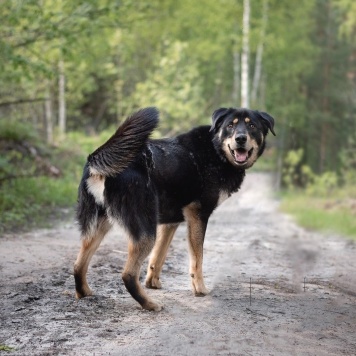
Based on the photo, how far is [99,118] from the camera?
2550cm

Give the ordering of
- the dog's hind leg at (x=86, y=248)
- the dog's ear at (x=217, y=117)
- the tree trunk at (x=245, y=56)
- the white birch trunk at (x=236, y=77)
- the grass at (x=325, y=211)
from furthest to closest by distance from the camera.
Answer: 1. the white birch trunk at (x=236, y=77)
2. the tree trunk at (x=245, y=56)
3. the grass at (x=325, y=211)
4. the dog's ear at (x=217, y=117)
5. the dog's hind leg at (x=86, y=248)

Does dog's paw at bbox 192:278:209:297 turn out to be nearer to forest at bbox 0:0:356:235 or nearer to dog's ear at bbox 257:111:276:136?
dog's ear at bbox 257:111:276:136

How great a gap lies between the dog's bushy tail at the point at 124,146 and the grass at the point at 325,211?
6.36 m

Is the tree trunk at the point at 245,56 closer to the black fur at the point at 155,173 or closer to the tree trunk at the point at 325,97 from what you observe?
the tree trunk at the point at 325,97

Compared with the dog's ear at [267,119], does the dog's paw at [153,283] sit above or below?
below

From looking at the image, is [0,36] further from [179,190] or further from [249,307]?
[249,307]

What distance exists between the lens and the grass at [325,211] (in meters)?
11.1

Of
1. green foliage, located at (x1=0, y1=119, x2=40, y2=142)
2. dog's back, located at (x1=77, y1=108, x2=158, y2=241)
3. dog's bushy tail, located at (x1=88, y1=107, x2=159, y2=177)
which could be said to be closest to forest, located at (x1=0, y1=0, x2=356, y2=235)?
green foliage, located at (x1=0, y1=119, x2=40, y2=142)

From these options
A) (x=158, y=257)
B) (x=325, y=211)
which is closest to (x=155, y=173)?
(x=158, y=257)

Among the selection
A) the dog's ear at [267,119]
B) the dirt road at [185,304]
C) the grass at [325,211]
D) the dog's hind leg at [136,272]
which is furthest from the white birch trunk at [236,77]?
the dog's hind leg at [136,272]

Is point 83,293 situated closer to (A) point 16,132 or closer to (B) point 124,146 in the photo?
(B) point 124,146

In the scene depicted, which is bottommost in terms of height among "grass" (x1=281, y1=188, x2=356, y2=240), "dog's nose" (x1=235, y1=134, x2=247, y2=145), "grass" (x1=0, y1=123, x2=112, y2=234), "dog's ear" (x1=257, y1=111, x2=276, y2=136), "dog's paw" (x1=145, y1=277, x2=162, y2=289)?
"grass" (x1=281, y1=188, x2=356, y2=240)

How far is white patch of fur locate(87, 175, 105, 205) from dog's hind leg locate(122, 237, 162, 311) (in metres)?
0.45

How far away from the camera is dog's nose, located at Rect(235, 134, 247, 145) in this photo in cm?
543
